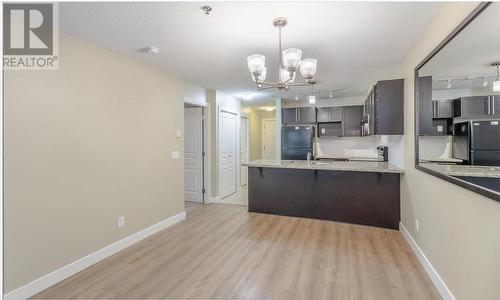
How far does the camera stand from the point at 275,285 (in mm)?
2213

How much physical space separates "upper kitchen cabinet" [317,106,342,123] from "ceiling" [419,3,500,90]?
3.84m

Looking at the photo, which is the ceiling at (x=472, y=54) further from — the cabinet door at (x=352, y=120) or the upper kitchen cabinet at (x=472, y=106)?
the cabinet door at (x=352, y=120)

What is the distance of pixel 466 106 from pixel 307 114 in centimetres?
452

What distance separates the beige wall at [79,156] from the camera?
209 cm

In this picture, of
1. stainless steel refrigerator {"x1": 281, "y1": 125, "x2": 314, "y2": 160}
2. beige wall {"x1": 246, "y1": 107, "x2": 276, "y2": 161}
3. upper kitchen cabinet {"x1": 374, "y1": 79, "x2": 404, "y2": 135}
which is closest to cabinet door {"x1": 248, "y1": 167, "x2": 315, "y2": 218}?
upper kitchen cabinet {"x1": 374, "y1": 79, "x2": 404, "y2": 135}

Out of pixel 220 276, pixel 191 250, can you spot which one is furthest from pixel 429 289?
pixel 191 250

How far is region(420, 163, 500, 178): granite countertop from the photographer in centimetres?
146

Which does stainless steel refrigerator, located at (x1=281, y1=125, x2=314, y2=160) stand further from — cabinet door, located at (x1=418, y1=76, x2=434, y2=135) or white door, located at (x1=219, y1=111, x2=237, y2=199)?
cabinet door, located at (x1=418, y1=76, x2=434, y2=135)

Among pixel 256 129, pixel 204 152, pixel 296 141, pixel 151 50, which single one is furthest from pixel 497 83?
pixel 256 129

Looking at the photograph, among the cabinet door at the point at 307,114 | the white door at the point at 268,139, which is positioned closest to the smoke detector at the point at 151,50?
the cabinet door at the point at 307,114

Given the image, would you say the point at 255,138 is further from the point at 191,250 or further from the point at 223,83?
the point at 191,250

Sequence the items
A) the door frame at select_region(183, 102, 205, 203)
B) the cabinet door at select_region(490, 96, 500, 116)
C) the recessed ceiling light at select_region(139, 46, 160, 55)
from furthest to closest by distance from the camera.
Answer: the door frame at select_region(183, 102, 205, 203), the recessed ceiling light at select_region(139, 46, 160, 55), the cabinet door at select_region(490, 96, 500, 116)

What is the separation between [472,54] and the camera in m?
1.73

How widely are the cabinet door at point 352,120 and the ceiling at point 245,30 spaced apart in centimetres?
235
